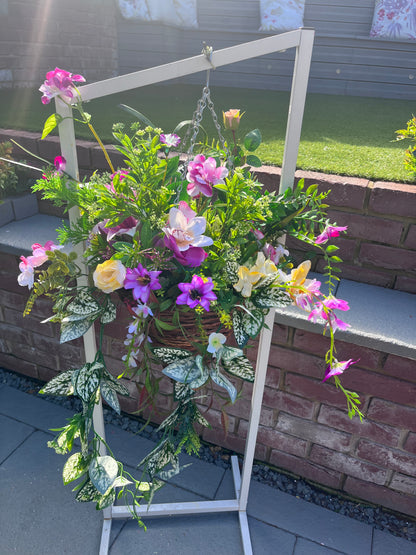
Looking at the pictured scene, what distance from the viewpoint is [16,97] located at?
3646 millimetres

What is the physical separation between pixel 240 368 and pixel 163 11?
4821mm

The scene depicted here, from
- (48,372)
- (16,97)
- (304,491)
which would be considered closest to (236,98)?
(16,97)

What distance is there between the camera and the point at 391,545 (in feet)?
5.78

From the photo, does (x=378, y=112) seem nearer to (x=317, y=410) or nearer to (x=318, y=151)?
(x=318, y=151)

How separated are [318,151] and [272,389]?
1.29 m

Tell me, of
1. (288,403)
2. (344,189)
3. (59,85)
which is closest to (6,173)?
(59,85)

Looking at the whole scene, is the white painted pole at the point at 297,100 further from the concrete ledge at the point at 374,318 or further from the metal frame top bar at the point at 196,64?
the concrete ledge at the point at 374,318

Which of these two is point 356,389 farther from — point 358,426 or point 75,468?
point 75,468

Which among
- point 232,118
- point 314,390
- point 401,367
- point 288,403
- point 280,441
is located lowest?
point 280,441

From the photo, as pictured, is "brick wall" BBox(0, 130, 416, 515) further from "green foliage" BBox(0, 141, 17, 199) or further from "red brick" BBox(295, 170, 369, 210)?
"green foliage" BBox(0, 141, 17, 199)

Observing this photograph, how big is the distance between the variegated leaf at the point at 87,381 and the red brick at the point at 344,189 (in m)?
1.11

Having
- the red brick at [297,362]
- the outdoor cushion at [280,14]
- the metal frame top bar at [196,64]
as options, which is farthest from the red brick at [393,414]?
the outdoor cushion at [280,14]

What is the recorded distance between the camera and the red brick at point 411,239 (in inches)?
65.3

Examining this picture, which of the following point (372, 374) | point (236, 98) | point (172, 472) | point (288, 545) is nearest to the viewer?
point (172, 472)
